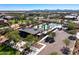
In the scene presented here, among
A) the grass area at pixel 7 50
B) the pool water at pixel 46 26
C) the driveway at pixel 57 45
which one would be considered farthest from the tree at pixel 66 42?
the grass area at pixel 7 50

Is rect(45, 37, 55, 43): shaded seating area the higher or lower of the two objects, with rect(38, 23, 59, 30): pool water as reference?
lower

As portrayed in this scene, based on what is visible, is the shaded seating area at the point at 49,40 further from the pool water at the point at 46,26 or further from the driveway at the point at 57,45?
the pool water at the point at 46,26

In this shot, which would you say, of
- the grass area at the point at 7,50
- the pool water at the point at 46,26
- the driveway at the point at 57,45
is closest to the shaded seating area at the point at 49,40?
the driveway at the point at 57,45

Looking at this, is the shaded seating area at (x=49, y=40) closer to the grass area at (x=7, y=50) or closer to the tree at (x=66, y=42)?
the tree at (x=66, y=42)

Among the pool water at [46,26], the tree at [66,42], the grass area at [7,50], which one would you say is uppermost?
the pool water at [46,26]

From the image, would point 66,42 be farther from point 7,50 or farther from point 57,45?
point 7,50

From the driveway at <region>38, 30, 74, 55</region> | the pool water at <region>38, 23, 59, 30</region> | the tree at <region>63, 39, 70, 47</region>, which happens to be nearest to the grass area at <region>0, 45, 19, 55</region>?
the driveway at <region>38, 30, 74, 55</region>

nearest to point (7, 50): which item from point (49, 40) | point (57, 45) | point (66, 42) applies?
point (49, 40)

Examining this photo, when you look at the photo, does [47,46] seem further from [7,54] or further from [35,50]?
[7,54]

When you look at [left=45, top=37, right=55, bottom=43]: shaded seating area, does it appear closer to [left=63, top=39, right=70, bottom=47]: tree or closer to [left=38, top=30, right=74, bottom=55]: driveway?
[left=38, top=30, right=74, bottom=55]: driveway

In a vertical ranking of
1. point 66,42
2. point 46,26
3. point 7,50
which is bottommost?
point 7,50

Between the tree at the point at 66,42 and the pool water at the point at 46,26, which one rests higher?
the pool water at the point at 46,26
